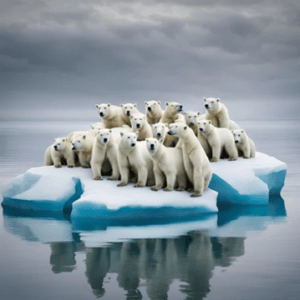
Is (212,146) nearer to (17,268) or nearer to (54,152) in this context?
(54,152)

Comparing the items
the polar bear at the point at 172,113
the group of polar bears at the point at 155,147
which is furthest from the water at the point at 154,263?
the polar bear at the point at 172,113

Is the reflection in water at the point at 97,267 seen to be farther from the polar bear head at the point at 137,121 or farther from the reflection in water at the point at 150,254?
the polar bear head at the point at 137,121

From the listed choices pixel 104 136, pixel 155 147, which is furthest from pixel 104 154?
pixel 155 147

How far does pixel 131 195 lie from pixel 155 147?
1.26 m

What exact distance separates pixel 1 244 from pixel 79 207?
2.20 metres

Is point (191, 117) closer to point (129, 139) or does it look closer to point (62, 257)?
point (129, 139)

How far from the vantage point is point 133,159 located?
12.2m

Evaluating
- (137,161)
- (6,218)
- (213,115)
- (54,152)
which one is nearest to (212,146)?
(213,115)

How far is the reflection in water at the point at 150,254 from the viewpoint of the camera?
7.88m

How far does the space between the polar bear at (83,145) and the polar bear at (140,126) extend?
1234 mm

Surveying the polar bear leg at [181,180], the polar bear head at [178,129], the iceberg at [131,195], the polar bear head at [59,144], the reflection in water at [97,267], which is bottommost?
the reflection in water at [97,267]

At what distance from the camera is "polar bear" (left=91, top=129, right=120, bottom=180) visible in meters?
12.7

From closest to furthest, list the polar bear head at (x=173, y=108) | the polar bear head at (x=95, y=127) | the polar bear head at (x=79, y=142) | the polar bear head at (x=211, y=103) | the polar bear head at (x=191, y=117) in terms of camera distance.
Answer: the polar bear head at (x=79, y=142) → the polar bear head at (x=95, y=127) → the polar bear head at (x=191, y=117) → the polar bear head at (x=173, y=108) → the polar bear head at (x=211, y=103)

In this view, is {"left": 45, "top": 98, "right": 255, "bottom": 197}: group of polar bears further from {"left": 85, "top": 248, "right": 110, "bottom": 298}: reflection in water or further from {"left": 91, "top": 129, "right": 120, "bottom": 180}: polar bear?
{"left": 85, "top": 248, "right": 110, "bottom": 298}: reflection in water
